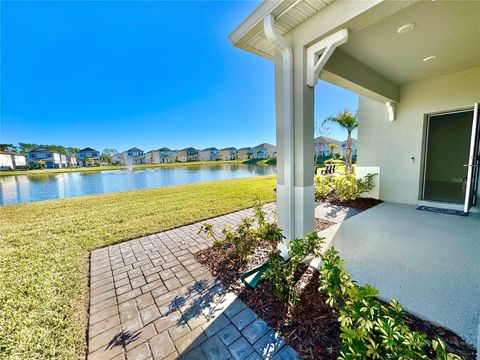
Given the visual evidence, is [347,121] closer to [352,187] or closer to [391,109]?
[391,109]

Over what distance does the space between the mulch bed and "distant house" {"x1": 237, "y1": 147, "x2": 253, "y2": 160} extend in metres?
58.9

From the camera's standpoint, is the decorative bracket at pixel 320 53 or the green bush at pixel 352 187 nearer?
the decorative bracket at pixel 320 53

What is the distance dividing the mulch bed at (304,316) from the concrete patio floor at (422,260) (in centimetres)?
14

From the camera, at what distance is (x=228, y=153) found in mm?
68312

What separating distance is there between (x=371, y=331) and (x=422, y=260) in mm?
2040

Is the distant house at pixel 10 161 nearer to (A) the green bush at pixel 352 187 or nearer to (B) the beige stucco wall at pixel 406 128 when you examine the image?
(A) the green bush at pixel 352 187

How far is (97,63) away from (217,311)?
22.3 m

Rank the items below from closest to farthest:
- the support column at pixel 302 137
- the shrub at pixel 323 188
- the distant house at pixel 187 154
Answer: the support column at pixel 302 137 → the shrub at pixel 323 188 → the distant house at pixel 187 154

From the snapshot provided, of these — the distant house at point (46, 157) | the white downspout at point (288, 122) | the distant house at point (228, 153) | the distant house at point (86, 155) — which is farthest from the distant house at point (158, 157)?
the white downspout at point (288, 122)

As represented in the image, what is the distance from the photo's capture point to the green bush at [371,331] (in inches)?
34.7

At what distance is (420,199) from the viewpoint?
15.3 ft

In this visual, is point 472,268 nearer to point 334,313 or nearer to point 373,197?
point 334,313

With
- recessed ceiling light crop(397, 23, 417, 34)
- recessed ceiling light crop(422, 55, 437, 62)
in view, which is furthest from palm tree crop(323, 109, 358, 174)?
recessed ceiling light crop(397, 23, 417, 34)

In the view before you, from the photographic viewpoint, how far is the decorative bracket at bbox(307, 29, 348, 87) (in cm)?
211
